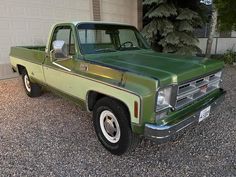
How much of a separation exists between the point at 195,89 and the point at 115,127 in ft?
3.93

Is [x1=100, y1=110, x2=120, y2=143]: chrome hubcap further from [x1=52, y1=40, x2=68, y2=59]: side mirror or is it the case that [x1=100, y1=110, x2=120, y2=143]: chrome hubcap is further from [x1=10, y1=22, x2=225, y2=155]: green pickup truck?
[x1=52, y1=40, x2=68, y2=59]: side mirror

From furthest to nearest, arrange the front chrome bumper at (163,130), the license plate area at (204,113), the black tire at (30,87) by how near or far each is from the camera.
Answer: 1. the black tire at (30,87)
2. the license plate area at (204,113)
3. the front chrome bumper at (163,130)

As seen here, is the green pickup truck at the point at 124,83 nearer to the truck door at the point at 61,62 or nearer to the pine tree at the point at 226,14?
the truck door at the point at 61,62

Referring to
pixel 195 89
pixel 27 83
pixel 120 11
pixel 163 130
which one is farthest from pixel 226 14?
pixel 163 130

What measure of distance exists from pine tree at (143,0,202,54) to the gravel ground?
4.41m

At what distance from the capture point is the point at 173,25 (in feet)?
27.8

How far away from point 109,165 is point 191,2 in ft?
26.3

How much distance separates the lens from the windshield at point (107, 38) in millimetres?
3572

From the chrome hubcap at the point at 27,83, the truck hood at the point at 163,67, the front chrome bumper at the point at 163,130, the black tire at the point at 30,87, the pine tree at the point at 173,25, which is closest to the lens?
the front chrome bumper at the point at 163,130

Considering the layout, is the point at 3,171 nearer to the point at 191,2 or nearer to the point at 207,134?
the point at 207,134

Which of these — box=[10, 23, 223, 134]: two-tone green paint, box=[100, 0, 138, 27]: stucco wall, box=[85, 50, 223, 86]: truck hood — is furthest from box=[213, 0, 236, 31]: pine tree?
box=[85, 50, 223, 86]: truck hood

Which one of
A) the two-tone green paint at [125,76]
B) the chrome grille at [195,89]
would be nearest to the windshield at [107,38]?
the two-tone green paint at [125,76]

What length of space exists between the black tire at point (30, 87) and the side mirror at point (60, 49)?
7.05ft

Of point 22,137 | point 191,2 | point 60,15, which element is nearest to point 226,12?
point 191,2
